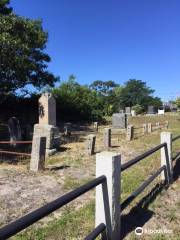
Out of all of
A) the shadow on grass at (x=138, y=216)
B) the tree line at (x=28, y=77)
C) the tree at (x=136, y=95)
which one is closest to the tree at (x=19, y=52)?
the tree line at (x=28, y=77)

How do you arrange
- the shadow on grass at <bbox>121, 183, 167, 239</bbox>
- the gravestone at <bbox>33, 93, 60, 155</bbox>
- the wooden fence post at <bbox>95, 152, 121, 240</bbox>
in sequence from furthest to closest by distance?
the gravestone at <bbox>33, 93, 60, 155</bbox>, the shadow on grass at <bbox>121, 183, 167, 239</bbox>, the wooden fence post at <bbox>95, 152, 121, 240</bbox>

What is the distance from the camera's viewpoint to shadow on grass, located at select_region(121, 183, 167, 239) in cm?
444

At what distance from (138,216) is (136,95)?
104429 mm

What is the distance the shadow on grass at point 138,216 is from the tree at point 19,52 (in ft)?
38.2

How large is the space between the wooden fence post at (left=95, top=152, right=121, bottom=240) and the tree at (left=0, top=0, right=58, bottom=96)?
12.5m

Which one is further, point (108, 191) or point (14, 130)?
point (14, 130)

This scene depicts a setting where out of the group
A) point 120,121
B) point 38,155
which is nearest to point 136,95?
point 120,121

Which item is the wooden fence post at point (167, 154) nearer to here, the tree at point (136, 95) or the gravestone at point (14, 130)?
the gravestone at point (14, 130)

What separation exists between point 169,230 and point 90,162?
5.36 meters

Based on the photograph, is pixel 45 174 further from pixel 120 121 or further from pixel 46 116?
pixel 120 121

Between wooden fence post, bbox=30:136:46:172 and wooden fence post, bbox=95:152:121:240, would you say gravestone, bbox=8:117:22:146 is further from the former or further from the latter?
wooden fence post, bbox=95:152:121:240

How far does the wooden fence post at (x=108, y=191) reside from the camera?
3.75m

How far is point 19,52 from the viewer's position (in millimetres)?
16547

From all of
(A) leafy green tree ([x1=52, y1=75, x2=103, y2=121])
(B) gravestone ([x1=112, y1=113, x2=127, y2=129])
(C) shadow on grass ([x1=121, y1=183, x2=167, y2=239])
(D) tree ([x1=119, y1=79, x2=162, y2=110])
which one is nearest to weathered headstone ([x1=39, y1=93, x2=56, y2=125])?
(B) gravestone ([x1=112, y1=113, x2=127, y2=129])
